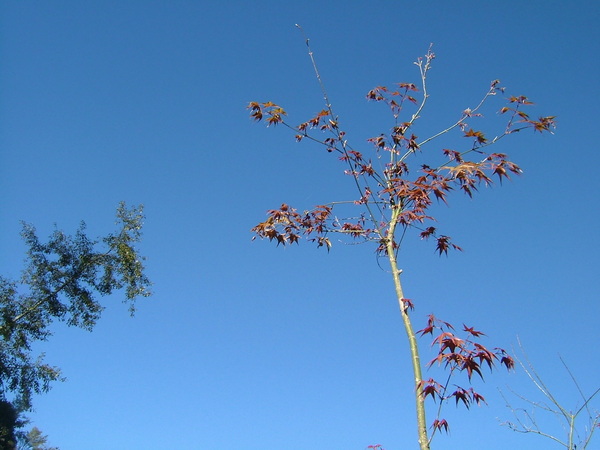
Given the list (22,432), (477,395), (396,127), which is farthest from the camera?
(22,432)

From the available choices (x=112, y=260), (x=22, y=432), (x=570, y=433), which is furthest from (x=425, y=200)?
(x=22, y=432)

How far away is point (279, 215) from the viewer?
14.3 ft

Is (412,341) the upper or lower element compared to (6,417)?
lower

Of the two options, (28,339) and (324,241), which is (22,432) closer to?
(28,339)

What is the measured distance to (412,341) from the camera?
340cm

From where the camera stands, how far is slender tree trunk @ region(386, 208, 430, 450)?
3.08 meters

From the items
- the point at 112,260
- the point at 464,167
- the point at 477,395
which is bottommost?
the point at 477,395

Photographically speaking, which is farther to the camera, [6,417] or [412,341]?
[6,417]

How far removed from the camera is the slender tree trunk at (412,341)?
308 cm

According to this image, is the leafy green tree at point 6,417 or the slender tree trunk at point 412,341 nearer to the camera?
the slender tree trunk at point 412,341

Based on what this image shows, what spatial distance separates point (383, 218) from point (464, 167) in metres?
0.74

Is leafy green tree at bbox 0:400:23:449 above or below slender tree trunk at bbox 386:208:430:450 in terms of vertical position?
above

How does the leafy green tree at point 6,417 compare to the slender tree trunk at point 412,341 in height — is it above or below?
above

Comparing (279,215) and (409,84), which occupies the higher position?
(409,84)
